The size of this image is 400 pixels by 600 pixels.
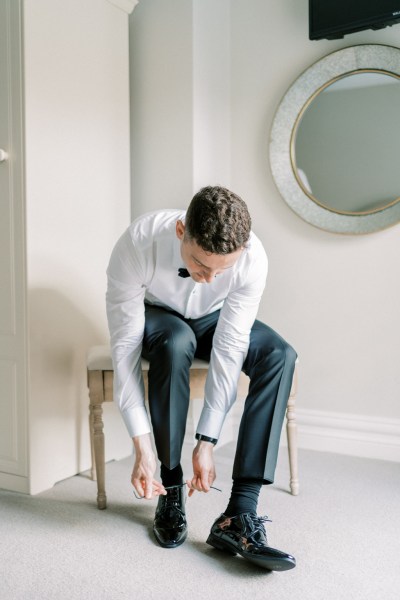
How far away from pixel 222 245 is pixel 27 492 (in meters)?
1.21

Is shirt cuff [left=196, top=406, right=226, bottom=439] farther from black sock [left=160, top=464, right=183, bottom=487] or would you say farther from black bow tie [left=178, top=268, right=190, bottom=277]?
black bow tie [left=178, top=268, right=190, bottom=277]

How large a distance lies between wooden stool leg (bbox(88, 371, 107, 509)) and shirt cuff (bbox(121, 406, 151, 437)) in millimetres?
237

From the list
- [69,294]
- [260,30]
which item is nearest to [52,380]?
[69,294]

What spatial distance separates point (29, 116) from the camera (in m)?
2.10

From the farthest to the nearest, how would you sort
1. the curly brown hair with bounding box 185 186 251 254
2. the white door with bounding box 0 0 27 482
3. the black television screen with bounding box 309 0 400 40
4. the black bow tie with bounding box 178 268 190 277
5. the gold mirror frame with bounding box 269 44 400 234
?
1. the gold mirror frame with bounding box 269 44 400 234
2. the black television screen with bounding box 309 0 400 40
3. the white door with bounding box 0 0 27 482
4. the black bow tie with bounding box 178 268 190 277
5. the curly brown hair with bounding box 185 186 251 254

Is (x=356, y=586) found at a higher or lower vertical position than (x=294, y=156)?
lower

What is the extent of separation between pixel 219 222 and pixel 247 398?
58cm

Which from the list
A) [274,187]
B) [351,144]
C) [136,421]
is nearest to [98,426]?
[136,421]

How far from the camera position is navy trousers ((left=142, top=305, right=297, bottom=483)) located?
1.72m

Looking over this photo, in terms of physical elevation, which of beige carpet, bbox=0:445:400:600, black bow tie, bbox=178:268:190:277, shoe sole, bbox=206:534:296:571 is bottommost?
A: beige carpet, bbox=0:445:400:600

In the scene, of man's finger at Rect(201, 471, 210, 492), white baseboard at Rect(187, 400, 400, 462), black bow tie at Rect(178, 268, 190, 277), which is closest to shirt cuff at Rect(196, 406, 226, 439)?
man's finger at Rect(201, 471, 210, 492)

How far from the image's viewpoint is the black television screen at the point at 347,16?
2.32 m

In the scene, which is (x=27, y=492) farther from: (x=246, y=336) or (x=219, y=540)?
(x=246, y=336)

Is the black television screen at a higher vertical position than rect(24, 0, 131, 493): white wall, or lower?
higher
